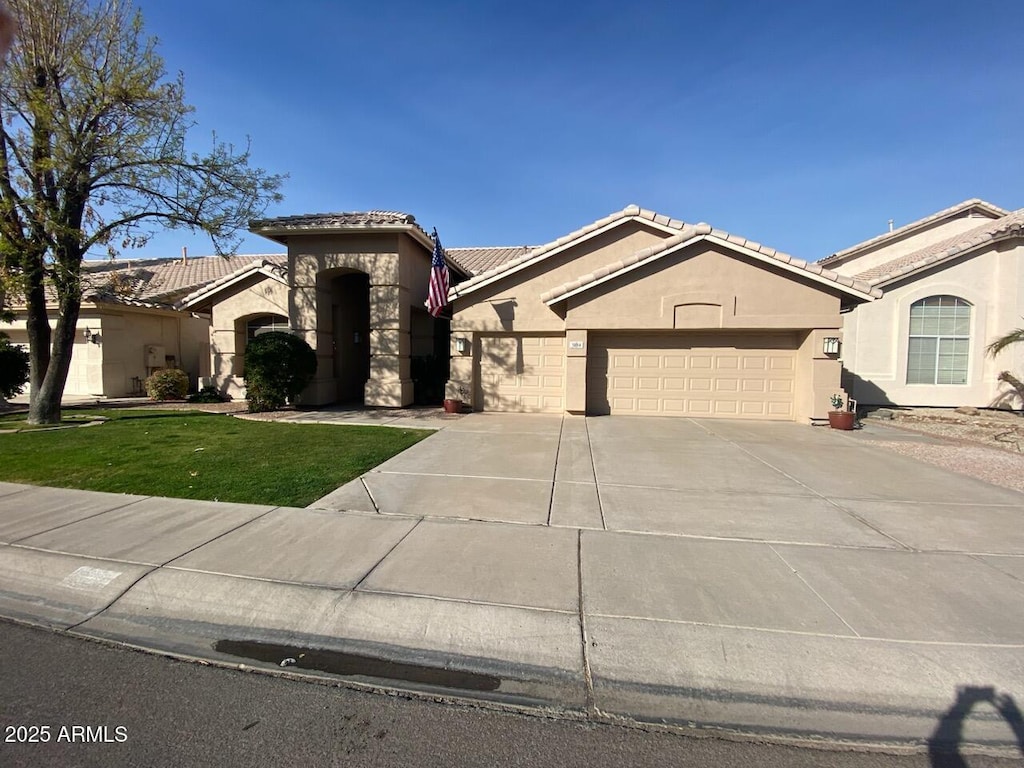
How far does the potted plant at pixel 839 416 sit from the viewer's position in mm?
11523

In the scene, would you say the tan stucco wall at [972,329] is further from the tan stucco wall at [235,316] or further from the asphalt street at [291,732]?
the tan stucco wall at [235,316]

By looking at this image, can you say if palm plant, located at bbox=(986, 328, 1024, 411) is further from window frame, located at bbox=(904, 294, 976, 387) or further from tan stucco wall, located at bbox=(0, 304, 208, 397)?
tan stucco wall, located at bbox=(0, 304, 208, 397)

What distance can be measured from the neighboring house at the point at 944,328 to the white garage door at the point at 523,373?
9.09m

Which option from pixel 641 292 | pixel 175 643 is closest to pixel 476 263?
pixel 641 292

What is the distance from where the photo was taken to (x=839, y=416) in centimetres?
1159

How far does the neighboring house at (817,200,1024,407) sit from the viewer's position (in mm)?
14461

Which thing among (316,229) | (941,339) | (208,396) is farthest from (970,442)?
(208,396)

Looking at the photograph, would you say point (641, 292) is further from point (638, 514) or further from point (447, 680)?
point (447, 680)

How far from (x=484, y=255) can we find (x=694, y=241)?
46.4 ft

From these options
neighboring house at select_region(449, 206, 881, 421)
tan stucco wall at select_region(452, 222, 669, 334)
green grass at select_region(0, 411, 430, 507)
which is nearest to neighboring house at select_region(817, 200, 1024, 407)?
neighboring house at select_region(449, 206, 881, 421)

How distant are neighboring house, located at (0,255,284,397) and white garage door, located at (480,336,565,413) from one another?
9437mm

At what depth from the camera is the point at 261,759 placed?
235cm

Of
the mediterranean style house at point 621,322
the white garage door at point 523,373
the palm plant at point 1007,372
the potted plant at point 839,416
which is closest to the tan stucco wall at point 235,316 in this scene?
the mediterranean style house at point 621,322

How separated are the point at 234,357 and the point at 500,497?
50.0ft
